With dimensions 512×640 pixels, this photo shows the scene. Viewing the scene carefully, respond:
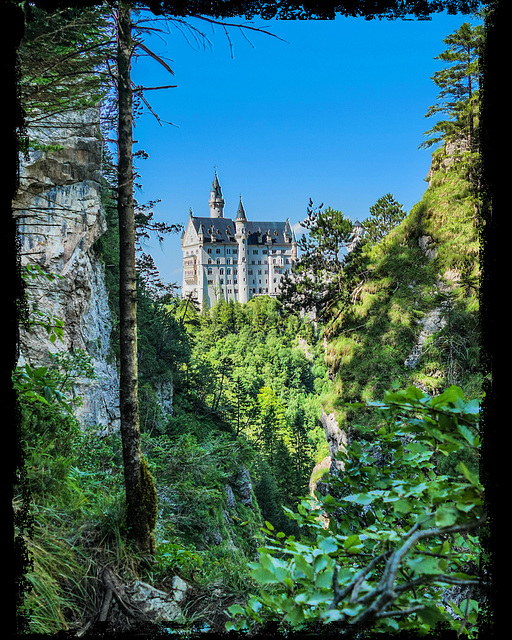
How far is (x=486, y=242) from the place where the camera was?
3.74ft

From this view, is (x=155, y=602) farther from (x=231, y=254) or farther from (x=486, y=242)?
(x=231, y=254)

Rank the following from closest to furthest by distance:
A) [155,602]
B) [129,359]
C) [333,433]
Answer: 1. [155,602]
2. [129,359]
3. [333,433]

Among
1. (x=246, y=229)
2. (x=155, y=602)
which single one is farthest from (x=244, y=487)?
(x=246, y=229)

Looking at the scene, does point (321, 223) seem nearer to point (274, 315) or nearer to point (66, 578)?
point (66, 578)

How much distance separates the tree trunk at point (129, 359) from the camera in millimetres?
3342

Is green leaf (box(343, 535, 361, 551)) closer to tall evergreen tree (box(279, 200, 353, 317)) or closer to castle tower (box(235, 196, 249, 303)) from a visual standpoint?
tall evergreen tree (box(279, 200, 353, 317))

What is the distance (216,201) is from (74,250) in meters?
74.9

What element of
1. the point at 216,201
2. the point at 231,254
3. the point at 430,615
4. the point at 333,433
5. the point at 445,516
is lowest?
the point at 333,433

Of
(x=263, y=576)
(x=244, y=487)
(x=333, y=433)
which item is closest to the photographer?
(x=263, y=576)

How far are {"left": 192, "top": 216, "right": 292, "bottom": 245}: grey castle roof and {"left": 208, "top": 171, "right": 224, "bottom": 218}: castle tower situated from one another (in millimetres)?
3443

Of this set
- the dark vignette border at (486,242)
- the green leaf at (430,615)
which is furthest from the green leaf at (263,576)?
the dark vignette border at (486,242)

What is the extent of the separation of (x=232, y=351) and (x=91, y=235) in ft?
154

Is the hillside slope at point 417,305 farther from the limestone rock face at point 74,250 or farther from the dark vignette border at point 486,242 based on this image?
the dark vignette border at point 486,242

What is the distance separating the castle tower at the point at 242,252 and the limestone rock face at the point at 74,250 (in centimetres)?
6503
